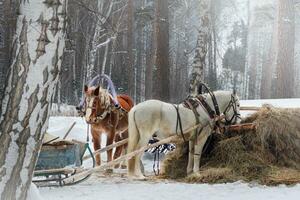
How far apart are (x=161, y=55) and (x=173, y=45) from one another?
26155mm

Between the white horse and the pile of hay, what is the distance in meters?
0.30

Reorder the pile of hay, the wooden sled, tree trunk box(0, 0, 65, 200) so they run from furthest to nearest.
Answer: the pile of hay → the wooden sled → tree trunk box(0, 0, 65, 200)

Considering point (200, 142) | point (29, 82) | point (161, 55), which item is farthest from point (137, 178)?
point (161, 55)

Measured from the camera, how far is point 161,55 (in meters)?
15.5

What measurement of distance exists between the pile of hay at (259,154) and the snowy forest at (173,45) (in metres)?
2.82

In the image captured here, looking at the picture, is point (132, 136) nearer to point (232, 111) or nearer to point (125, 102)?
point (232, 111)

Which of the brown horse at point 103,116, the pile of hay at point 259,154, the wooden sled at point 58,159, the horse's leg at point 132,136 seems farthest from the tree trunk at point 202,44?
the wooden sled at point 58,159

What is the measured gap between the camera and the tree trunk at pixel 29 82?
170 inches

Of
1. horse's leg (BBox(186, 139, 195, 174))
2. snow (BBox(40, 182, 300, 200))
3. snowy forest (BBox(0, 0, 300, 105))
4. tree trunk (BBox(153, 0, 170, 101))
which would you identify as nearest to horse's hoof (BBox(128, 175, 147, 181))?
A: snow (BBox(40, 182, 300, 200))

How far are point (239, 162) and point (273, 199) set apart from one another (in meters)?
1.52

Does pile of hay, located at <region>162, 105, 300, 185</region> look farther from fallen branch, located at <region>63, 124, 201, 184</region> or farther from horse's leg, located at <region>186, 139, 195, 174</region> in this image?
fallen branch, located at <region>63, 124, 201, 184</region>

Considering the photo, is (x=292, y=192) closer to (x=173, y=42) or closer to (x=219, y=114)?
(x=219, y=114)

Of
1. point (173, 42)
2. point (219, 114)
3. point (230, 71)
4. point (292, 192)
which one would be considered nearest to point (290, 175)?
point (292, 192)

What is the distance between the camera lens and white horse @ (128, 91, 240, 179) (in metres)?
8.88
